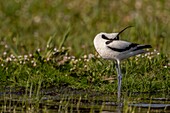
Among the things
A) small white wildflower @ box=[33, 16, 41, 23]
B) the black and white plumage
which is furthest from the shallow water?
small white wildflower @ box=[33, 16, 41, 23]

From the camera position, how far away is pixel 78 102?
891 centimetres

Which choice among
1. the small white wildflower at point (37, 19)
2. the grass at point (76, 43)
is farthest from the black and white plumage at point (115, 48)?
the small white wildflower at point (37, 19)

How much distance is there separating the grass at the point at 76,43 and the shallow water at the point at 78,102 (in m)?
0.17

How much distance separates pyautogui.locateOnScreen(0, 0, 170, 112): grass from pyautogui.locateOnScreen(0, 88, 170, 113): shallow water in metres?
0.17

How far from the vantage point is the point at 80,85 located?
10352mm

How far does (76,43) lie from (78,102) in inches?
199

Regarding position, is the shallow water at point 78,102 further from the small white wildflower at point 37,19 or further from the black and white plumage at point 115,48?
the small white wildflower at point 37,19

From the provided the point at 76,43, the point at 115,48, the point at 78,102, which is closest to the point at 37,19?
the point at 76,43

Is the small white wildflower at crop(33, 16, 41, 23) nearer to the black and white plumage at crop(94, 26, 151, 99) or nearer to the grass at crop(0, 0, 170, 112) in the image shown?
the grass at crop(0, 0, 170, 112)

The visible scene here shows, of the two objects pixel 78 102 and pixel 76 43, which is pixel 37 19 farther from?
pixel 78 102

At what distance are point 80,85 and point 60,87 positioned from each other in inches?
11.4

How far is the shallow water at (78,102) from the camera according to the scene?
8.55m

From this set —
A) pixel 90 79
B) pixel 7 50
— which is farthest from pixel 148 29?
pixel 90 79

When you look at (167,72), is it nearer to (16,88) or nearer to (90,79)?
(90,79)
